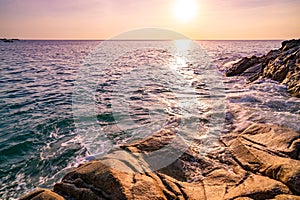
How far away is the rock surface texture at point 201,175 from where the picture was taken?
518 centimetres

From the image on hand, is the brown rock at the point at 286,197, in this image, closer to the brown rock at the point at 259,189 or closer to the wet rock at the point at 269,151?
the brown rock at the point at 259,189

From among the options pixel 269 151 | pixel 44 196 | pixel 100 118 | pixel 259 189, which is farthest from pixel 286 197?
pixel 100 118

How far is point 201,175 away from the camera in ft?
22.8

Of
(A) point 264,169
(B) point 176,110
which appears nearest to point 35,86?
(B) point 176,110

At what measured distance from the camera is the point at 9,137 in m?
10.7

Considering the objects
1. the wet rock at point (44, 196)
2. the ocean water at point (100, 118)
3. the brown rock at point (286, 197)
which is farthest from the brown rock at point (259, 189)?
the wet rock at point (44, 196)

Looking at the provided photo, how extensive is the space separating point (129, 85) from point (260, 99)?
464 inches

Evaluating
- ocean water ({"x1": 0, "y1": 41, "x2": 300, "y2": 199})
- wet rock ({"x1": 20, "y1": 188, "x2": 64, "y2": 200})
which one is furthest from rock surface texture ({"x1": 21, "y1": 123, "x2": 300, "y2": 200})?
ocean water ({"x1": 0, "y1": 41, "x2": 300, "y2": 199})

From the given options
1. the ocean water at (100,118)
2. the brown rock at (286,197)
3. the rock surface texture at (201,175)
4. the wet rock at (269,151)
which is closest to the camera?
the brown rock at (286,197)

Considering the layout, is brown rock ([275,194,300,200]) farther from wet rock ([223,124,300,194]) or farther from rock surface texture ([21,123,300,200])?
wet rock ([223,124,300,194])

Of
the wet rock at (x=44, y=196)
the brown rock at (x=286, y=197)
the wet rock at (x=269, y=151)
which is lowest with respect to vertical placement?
the wet rock at (x=269, y=151)

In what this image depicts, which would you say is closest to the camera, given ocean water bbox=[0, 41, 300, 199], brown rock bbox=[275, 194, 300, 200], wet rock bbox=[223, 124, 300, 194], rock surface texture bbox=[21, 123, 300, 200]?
brown rock bbox=[275, 194, 300, 200]

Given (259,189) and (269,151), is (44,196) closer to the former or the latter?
(259,189)

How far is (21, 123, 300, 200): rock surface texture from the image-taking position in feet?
17.0
